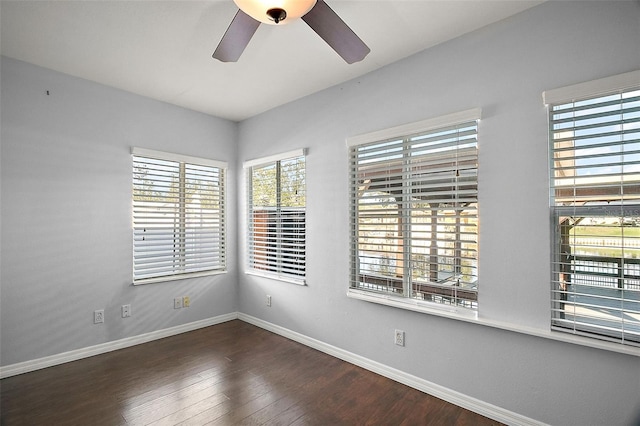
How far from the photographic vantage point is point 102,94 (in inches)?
125

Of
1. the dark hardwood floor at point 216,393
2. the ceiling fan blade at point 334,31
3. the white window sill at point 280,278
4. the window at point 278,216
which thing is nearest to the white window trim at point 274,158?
the window at point 278,216

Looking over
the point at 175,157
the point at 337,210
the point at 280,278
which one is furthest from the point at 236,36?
the point at 280,278

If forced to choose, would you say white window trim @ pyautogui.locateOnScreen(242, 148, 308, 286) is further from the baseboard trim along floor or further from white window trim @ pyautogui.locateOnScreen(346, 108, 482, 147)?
white window trim @ pyautogui.locateOnScreen(346, 108, 482, 147)

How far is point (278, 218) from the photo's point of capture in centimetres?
380

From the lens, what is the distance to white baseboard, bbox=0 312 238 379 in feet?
8.84

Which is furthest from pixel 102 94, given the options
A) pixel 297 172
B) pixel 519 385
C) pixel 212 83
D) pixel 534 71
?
pixel 519 385

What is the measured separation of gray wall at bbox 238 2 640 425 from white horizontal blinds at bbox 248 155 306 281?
30.4 inches

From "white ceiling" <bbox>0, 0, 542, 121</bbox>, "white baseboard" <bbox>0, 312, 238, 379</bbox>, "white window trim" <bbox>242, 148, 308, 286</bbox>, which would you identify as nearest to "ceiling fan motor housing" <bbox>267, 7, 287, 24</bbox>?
"white ceiling" <bbox>0, 0, 542, 121</bbox>

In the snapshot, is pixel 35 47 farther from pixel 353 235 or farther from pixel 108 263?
pixel 353 235

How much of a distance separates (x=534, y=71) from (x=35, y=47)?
12.2 ft

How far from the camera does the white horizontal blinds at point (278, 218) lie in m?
3.51

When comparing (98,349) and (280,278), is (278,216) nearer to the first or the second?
(280,278)

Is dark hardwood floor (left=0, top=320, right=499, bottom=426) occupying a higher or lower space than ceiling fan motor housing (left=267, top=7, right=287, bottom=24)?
lower

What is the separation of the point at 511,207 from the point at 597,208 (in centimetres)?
43
